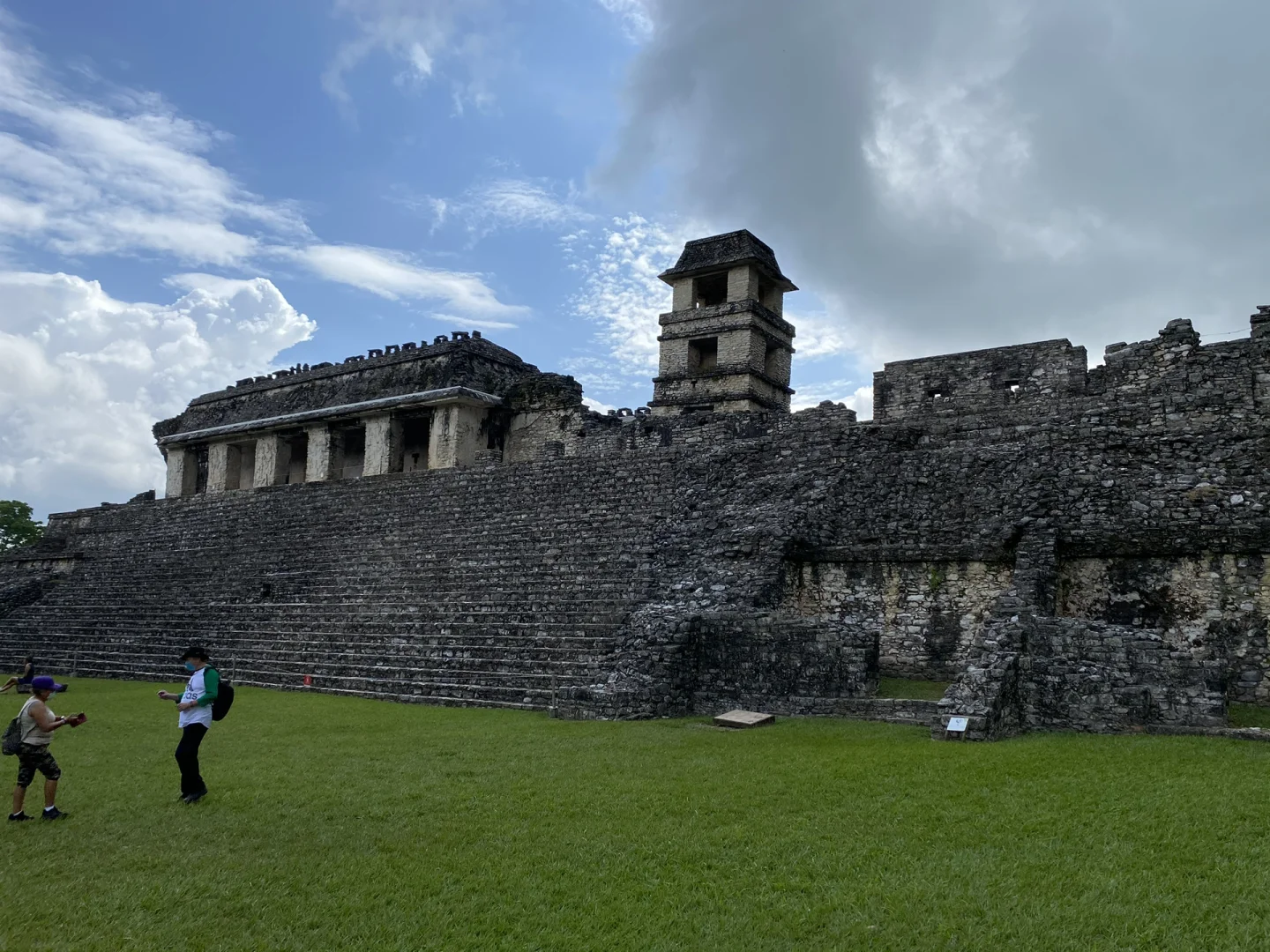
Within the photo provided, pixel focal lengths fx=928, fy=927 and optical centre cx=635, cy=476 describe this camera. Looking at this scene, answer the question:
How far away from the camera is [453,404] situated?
25.8m

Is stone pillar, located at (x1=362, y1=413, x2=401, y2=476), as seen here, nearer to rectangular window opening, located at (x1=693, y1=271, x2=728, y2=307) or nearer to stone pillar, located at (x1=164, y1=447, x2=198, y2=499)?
stone pillar, located at (x1=164, y1=447, x2=198, y2=499)

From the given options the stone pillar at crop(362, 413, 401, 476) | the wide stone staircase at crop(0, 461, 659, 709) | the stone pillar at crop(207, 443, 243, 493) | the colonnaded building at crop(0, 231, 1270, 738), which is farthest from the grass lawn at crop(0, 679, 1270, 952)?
the stone pillar at crop(207, 443, 243, 493)

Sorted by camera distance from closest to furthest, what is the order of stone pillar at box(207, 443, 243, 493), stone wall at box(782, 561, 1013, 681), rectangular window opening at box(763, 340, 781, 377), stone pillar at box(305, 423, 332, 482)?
stone wall at box(782, 561, 1013, 681), stone pillar at box(305, 423, 332, 482), rectangular window opening at box(763, 340, 781, 377), stone pillar at box(207, 443, 243, 493)

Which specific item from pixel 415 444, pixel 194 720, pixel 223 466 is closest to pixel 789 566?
pixel 194 720

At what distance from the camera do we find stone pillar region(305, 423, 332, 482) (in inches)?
1093

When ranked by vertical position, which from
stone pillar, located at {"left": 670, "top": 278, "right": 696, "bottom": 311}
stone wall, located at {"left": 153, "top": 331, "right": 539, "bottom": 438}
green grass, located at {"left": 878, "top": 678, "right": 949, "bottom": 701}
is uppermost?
stone pillar, located at {"left": 670, "top": 278, "right": 696, "bottom": 311}

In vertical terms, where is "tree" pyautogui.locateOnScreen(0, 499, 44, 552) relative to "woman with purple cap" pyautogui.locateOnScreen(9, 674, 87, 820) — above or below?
above

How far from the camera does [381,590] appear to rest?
1526 centimetres

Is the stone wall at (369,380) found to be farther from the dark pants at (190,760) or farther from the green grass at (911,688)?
the dark pants at (190,760)

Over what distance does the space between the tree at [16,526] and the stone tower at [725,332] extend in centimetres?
2669

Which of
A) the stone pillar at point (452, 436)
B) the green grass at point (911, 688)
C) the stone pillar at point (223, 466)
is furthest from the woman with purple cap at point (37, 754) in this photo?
the stone pillar at point (223, 466)

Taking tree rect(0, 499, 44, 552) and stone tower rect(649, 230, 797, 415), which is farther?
tree rect(0, 499, 44, 552)

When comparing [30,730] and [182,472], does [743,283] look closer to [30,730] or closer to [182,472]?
[182,472]

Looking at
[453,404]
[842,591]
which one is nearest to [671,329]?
[453,404]
